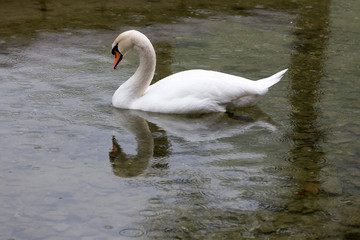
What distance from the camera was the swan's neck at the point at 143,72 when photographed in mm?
6207

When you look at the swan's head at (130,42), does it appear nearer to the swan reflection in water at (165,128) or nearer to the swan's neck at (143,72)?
the swan's neck at (143,72)

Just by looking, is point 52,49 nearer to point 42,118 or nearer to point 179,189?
point 42,118

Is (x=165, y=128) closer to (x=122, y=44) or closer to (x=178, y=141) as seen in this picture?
(x=178, y=141)

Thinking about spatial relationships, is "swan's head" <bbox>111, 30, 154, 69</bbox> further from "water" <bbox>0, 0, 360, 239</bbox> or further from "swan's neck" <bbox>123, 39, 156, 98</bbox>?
"water" <bbox>0, 0, 360, 239</bbox>

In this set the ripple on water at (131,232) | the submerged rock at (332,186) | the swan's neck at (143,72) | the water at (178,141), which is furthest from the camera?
the swan's neck at (143,72)

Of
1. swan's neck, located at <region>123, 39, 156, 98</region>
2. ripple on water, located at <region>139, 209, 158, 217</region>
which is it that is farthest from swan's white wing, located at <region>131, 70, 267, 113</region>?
ripple on water, located at <region>139, 209, 158, 217</region>

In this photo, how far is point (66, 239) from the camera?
3816mm

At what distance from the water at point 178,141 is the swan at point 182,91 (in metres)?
0.10

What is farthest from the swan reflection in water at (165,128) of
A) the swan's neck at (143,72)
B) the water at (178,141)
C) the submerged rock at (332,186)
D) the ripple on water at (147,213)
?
the submerged rock at (332,186)

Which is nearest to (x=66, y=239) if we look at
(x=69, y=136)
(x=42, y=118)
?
(x=69, y=136)

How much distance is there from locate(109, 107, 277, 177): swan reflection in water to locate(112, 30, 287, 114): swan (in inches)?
3.1

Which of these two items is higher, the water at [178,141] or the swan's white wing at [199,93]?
the swan's white wing at [199,93]

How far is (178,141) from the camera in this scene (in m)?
5.42

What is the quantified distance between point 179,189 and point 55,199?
794mm
